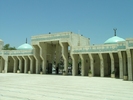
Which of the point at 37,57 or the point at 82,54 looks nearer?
the point at 82,54

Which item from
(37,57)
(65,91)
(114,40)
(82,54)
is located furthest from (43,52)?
(65,91)

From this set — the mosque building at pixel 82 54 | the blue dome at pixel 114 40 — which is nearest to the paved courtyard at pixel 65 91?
the mosque building at pixel 82 54

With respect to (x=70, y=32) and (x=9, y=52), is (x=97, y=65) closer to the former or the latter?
(x=70, y=32)

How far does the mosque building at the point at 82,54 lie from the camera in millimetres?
22266

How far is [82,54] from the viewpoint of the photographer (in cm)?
2742

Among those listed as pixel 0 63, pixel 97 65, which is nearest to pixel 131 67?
pixel 97 65

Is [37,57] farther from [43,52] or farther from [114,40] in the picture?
[114,40]

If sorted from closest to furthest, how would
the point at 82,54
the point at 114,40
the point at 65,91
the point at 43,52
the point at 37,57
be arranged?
1. the point at 65,91
2. the point at 82,54
3. the point at 114,40
4. the point at 43,52
5. the point at 37,57

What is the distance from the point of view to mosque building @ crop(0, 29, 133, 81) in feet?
73.0

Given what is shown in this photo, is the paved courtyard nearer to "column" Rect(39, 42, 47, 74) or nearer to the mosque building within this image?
the mosque building

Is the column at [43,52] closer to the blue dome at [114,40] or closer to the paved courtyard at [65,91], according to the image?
the blue dome at [114,40]

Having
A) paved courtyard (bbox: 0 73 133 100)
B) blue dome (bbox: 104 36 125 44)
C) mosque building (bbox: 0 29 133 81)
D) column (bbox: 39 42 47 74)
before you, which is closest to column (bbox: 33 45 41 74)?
mosque building (bbox: 0 29 133 81)

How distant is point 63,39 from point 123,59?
37.8ft

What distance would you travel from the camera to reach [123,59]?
73.6 feet
